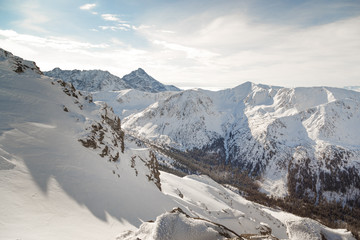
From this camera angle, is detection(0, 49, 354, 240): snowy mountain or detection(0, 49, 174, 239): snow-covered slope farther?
detection(0, 49, 174, 239): snow-covered slope

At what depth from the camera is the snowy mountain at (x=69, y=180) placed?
33.6 feet

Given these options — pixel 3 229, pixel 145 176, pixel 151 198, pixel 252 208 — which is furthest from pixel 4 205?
pixel 252 208

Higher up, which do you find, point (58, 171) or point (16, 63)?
point (16, 63)

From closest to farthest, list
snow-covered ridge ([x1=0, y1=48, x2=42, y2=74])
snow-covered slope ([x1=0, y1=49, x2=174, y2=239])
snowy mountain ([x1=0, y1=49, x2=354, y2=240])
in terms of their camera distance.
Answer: snowy mountain ([x1=0, y1=49, x2=354, y2=240]) → snow-covered slope ([x1=0, y1=49, x2=174, y2=239]) → snow-covered ridge ([x1=0, y1=48, x2=42, y2=74])

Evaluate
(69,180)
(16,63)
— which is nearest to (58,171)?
(69,180)

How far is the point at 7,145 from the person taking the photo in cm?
1686

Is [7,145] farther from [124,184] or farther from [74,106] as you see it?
[74,106]

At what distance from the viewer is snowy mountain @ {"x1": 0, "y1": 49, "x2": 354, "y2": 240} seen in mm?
10227

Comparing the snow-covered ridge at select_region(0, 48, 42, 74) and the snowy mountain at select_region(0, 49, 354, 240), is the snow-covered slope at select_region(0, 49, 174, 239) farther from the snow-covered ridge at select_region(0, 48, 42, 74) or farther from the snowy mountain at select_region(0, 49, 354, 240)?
the snow-covered ridge at select_region(0, 48, 42, 74)

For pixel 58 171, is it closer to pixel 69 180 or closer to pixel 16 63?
pixel 69 180

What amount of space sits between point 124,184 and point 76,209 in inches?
411

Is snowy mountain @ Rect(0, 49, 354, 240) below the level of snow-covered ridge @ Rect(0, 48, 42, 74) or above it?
below

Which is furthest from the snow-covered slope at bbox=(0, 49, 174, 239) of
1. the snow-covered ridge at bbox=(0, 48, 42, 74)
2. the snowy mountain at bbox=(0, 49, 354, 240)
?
the snow-covered ridge at bbox=(0, 48, 42, 74)

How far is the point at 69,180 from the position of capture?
17.9 meters
